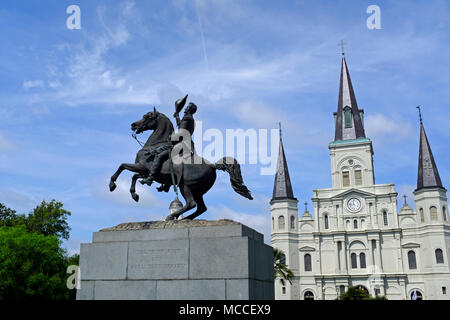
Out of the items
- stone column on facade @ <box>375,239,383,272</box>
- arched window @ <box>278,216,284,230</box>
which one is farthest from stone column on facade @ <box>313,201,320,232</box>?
stone column on facade @ <box>375,239,383,272</box>

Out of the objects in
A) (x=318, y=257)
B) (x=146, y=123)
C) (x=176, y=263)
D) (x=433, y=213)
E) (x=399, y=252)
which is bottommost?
(x=176, y=263)

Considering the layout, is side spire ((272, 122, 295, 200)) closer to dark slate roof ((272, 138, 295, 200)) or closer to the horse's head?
dark slate roof ((272, 138, 295, 200))

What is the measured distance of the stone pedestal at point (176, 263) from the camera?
7.46 m

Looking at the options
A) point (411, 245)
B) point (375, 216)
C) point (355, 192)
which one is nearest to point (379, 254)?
point (411, 245)

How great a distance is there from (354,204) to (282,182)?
11.5 m

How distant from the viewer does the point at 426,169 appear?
6384 cm

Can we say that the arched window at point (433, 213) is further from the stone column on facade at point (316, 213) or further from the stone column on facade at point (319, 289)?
the stone column on facade at point (319, 289)

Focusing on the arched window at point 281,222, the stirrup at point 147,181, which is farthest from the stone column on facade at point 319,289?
the stirrup at point 147,181

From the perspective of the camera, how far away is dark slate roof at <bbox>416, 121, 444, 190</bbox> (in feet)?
206

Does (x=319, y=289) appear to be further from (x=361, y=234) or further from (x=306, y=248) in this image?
(x=361, y=234)
